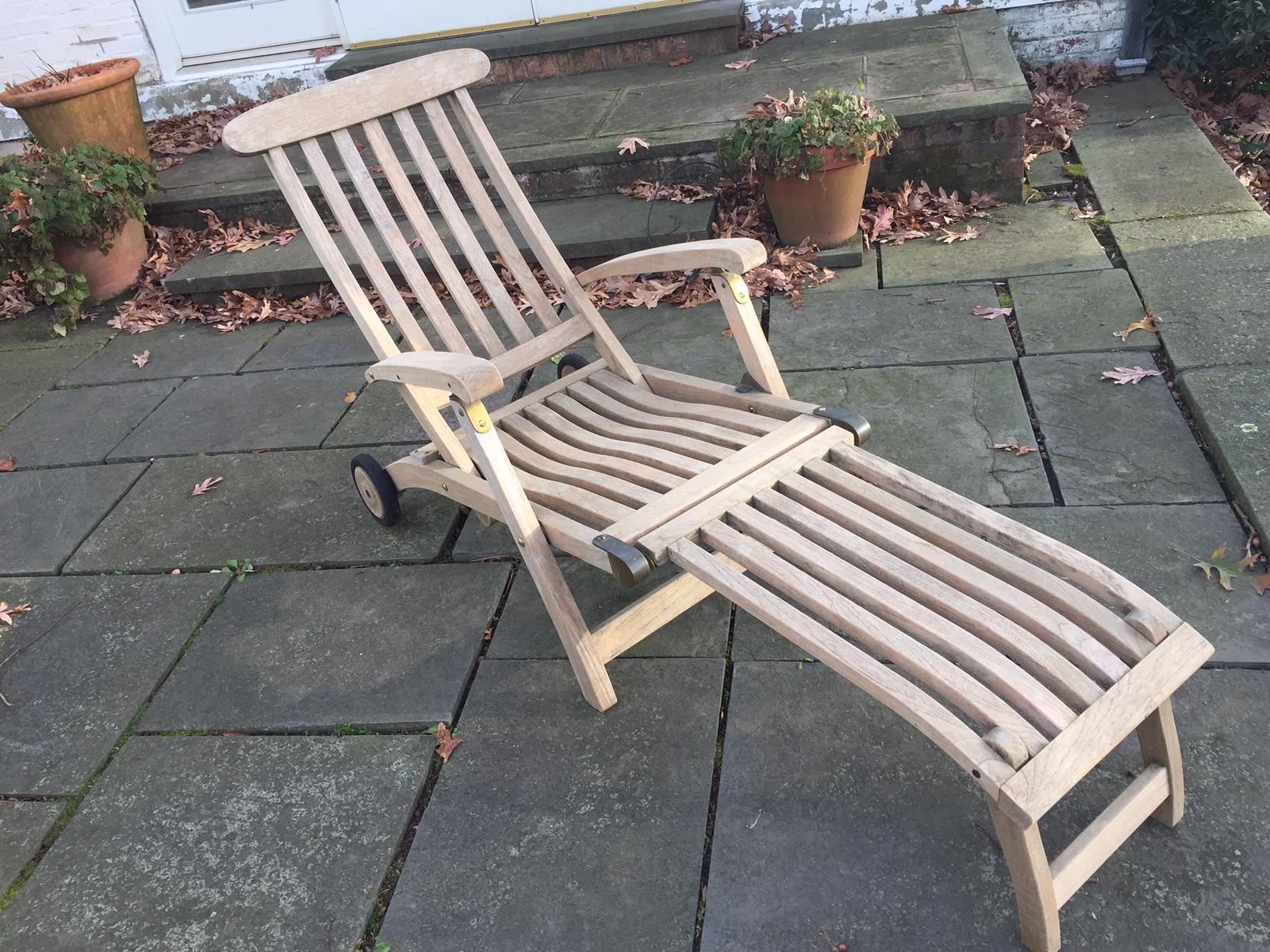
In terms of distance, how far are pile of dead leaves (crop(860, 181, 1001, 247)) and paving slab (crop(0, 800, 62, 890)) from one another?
3.60 m

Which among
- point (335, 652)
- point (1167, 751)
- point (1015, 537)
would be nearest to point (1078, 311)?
point (1015, 537)

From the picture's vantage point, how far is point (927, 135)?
13.7 feet

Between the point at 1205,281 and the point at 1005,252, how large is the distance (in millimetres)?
761

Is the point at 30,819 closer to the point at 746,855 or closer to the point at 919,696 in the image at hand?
the point at 746,855

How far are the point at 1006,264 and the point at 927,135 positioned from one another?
78cm

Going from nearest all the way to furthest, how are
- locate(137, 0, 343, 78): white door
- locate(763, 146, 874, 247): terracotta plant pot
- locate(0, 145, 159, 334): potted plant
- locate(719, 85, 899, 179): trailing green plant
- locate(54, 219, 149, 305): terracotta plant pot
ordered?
locate(719, 85, 899, 179): trailing green plant, locate(763, 146, 874, 247): terracotta plant pot, locate(0, 145, 159, 334): potted plant, locate(54, 219, 149, 305): terracotta plant pot, locate(137, 0, 343, 78): white door

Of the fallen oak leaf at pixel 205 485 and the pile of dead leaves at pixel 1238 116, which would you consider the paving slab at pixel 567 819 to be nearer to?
the fallen oak leaf at pixel 205 485

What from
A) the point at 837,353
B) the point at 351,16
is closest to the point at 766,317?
the point at 837,353

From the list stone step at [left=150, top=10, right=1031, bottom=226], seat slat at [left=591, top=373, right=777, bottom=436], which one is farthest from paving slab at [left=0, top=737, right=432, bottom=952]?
stone step at [left=150, top=10, right=1031, bottom=226]

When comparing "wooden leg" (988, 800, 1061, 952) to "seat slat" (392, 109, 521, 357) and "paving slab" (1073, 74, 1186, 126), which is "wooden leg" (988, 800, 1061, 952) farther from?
"paving slab" (1073, 74, 1186, 126)

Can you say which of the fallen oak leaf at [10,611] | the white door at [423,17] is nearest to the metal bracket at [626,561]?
the fallen oak leaf at [10,611]

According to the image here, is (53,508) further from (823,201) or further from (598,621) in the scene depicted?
(823,201)

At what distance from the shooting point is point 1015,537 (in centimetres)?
188

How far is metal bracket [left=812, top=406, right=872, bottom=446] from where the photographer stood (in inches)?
89.0
